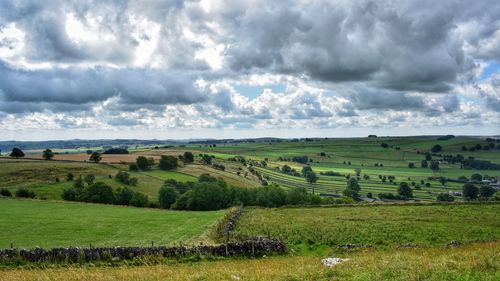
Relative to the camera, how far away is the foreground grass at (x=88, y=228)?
31216 mm

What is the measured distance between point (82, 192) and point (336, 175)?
11129 centimetres

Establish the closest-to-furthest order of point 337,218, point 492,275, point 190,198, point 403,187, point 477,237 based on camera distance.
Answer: point 492,275, point 477,237, point 337,218, point 190,198, point 403,187

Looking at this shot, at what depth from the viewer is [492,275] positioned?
13.7 m

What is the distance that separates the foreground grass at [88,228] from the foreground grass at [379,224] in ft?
18.1

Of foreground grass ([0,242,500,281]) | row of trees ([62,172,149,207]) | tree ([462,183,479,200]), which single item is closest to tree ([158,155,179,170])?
row of trees ([62,172,149,207])

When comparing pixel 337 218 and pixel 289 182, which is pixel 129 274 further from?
pixel 289 182

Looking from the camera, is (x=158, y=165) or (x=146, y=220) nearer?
(x=146, y=220)

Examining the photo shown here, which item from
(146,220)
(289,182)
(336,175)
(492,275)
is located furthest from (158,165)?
(492,275)

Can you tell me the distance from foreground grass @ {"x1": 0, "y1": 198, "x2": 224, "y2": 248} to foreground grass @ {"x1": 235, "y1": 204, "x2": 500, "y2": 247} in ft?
18.1

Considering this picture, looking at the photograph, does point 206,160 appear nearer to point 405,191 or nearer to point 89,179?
point 89,179

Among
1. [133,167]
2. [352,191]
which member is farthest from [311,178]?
[133,167]

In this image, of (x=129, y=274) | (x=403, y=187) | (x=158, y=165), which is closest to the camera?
(x=129, y=274)

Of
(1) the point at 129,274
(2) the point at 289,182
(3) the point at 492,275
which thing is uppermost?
(3) the point at 492,275

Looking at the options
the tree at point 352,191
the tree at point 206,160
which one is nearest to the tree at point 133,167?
the tree at point 206,160
